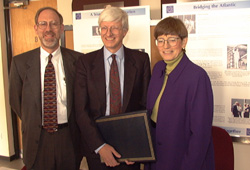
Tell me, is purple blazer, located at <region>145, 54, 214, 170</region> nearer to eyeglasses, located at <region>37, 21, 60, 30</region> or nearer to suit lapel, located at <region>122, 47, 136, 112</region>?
suit lapel, located at <region>122, 47, 136, 112</region>

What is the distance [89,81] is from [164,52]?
567 millimetres

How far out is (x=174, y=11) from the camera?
2.34 m

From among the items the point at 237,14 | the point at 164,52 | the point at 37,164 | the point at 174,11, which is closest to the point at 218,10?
the point at 237,14

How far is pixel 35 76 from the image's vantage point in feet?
5.94

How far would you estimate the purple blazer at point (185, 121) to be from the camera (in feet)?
4.28

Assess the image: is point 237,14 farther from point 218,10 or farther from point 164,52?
point 164,52

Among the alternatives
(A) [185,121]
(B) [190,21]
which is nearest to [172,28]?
(A) [185,121]

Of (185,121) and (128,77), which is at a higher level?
(128,77)

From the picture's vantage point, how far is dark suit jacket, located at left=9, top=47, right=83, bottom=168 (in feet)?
5.88

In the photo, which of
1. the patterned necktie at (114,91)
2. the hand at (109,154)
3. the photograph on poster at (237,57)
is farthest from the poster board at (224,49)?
the hand at (109,154)

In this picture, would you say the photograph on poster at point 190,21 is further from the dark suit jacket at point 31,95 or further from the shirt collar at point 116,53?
the dark suit jacket at point 31,95

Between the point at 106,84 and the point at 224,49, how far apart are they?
1.31m

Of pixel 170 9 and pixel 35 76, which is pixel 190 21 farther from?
pixel 35 76

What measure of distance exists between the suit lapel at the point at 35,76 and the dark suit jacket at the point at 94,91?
0.37 metres
